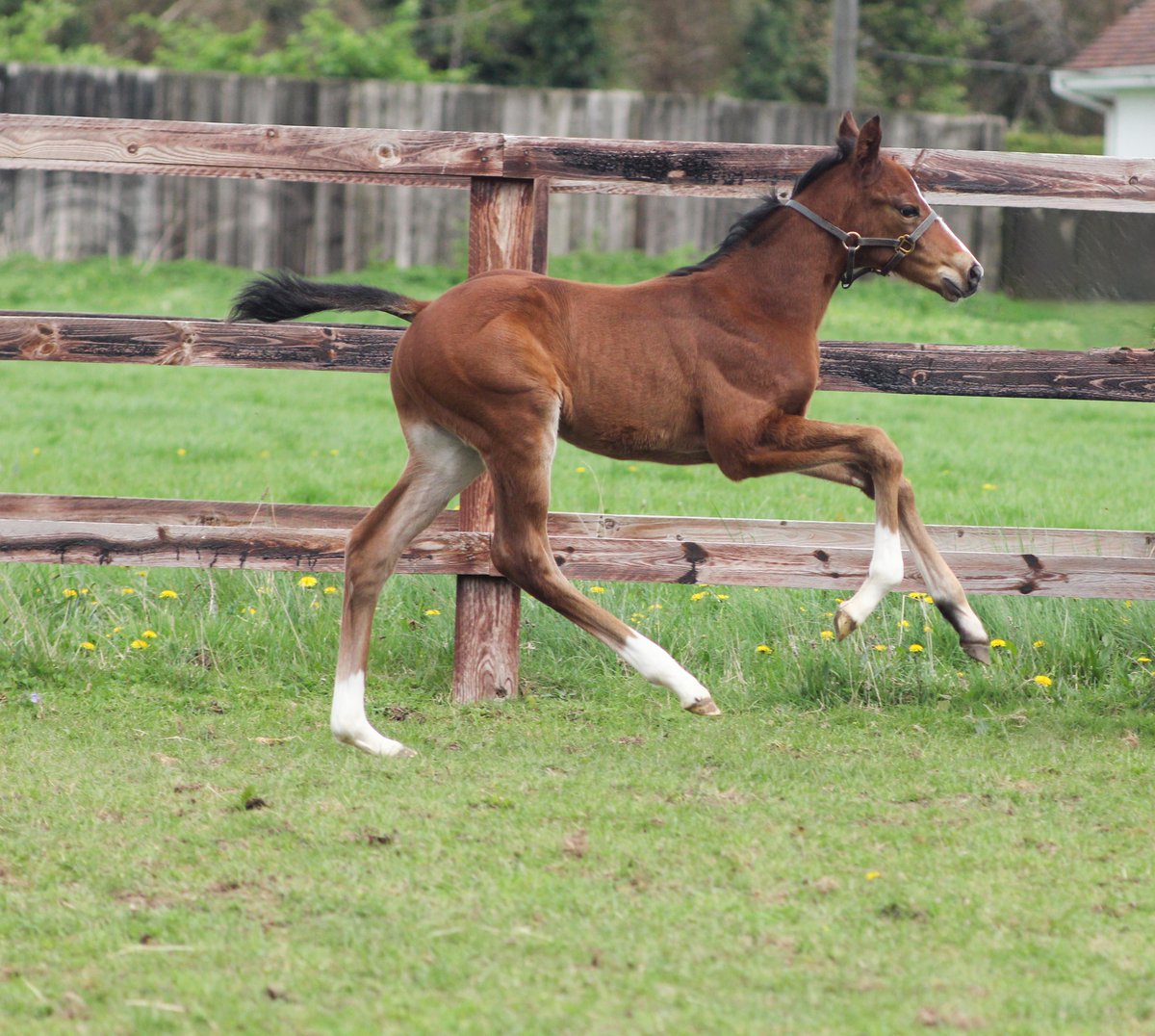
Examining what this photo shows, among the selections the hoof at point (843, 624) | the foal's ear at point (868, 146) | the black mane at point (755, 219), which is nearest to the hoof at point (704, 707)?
the hoof at point (843, 624)

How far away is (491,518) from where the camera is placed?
5.55 metres

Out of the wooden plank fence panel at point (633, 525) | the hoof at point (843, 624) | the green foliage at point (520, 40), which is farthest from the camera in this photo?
the green foliage at point (520, 40)

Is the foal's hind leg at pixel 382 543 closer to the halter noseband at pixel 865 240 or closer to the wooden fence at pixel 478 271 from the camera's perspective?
the wooden fence at pixel 478 271

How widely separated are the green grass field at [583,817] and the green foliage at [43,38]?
706 inches

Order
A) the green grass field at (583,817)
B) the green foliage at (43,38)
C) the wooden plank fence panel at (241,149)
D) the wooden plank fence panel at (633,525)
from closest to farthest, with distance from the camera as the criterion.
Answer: the green grass field at (583,817) < the wooden plank fence panel at (241,149) < the wooden plank fence panel at (633,525) < the green foliage at (43,38)

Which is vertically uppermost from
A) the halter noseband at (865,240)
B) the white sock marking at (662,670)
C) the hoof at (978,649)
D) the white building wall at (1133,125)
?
the white building wall at (1133,125)

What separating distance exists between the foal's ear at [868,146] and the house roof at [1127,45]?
1625cm

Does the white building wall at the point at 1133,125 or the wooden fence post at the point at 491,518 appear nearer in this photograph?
the wooden fence post at the point at 491,518

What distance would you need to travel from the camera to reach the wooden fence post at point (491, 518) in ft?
17.8

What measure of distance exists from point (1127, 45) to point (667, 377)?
1790cm

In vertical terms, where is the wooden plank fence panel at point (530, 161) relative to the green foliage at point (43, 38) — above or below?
below

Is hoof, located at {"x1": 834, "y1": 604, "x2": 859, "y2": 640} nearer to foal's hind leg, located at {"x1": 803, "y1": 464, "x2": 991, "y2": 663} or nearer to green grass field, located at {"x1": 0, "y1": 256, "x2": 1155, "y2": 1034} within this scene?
foal's hind leg, located at {"x1": 803, "y1": 464, "x2": 991, "y2": 663}

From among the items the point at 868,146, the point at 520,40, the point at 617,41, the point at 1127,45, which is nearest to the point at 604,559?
the point at 868,146

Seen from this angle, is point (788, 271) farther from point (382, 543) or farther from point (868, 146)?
point (382, 543)
